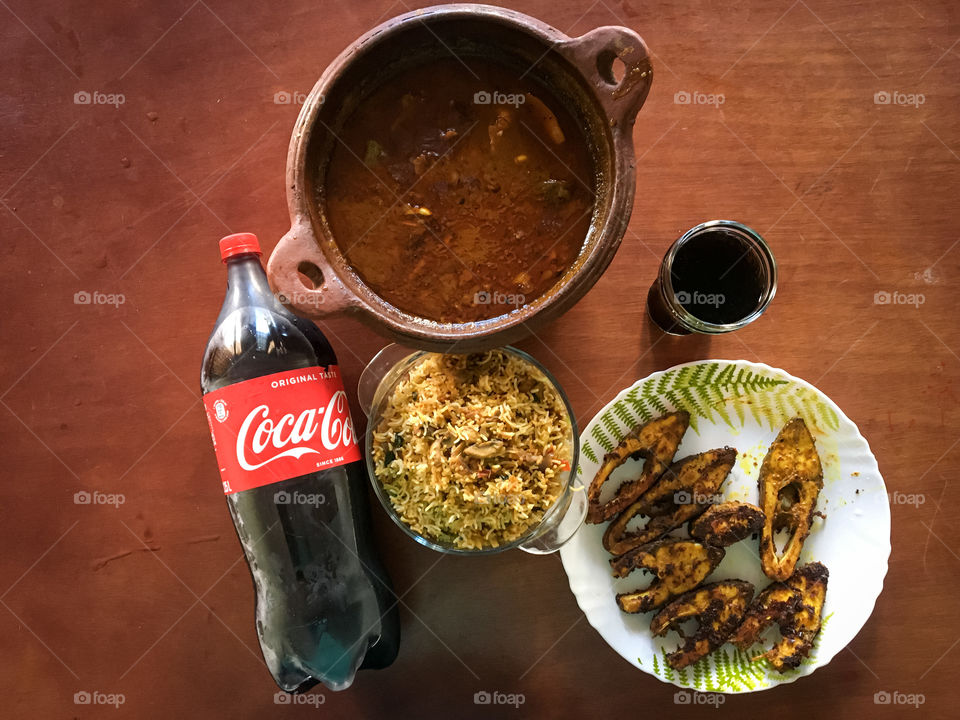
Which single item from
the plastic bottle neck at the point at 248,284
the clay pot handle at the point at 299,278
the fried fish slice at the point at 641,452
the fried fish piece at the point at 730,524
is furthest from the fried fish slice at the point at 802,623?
the plastic bottle neck at the point at 248,284

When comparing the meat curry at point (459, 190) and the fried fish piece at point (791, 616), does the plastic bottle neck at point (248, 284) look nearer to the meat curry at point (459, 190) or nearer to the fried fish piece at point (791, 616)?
the meat curry at point (459, 190)

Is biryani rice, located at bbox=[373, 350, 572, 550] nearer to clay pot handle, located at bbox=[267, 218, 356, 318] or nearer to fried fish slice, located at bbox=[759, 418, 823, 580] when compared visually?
clay pot handle, located at bbox=[267, 218, 356, 318]

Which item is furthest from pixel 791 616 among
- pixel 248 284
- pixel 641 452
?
pixel 248 284

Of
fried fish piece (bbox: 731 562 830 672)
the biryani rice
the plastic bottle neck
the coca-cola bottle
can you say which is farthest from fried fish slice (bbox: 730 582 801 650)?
the plastic bottle neck

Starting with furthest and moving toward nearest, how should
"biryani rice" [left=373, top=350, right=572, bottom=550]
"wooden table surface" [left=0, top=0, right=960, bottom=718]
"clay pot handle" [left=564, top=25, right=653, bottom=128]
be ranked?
"wooden table surface" [left=0, top=0, right=960, bottom=718]
"biryani rice" [left=373, top=350, right=572, bottom=550]
"clay pot handle" [left=564, top=25, right=653, bottom=128]

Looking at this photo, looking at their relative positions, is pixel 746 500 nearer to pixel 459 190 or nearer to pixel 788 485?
pixel 788 485
